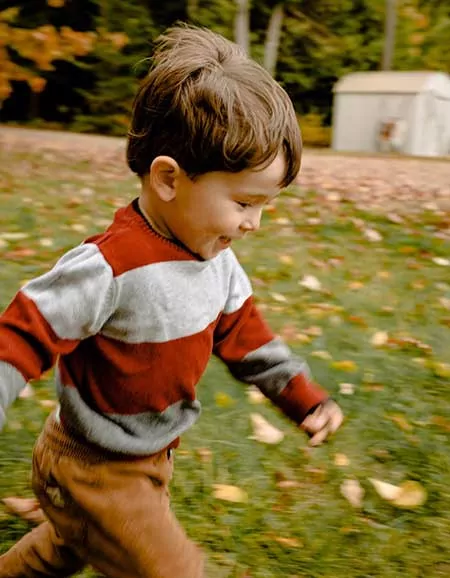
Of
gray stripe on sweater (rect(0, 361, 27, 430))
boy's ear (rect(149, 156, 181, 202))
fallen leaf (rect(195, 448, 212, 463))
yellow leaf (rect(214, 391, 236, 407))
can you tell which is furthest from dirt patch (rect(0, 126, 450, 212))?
gray stripe on sweater (rect(0, 361, 27, 430))

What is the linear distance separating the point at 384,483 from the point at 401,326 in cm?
155

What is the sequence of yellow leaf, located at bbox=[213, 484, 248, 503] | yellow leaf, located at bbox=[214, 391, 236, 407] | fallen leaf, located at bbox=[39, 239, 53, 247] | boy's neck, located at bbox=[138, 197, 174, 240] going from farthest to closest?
fallen leaf, located at bbox=[39, 239, 53, 247] → yellow leaf, located at bbox=[214, 391, 236, 407] → yellow leaf, located at bbox=[213, 484, 248, 503] → boy's neck, located at bbox=[138, 197, 174, 240]

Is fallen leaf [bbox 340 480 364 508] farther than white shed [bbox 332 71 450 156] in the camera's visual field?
No

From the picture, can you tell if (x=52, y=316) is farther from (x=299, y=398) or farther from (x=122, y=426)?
(x=299, y=398)

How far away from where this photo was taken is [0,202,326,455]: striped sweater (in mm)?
1491

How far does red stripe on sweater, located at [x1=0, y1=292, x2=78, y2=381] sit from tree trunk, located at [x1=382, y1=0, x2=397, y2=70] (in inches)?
594

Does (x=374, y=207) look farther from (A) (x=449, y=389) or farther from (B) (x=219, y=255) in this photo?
(B) (x=219, y=255)

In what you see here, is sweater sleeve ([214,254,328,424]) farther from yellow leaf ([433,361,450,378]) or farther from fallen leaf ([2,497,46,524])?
yellow leaf ([433,361,450,378])

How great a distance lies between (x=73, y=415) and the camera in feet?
5.49

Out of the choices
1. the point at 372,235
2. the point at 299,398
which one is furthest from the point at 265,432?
the point at 372,235

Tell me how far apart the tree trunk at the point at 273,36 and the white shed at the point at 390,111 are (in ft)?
4.66

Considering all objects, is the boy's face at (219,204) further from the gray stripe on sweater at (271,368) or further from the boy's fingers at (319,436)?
the boy's fingers at (319,436)

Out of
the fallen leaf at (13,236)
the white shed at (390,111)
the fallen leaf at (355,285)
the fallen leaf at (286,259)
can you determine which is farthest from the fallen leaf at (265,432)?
the white shed at (390,111)

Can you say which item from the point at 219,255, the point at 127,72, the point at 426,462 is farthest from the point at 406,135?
the point at 219,255
